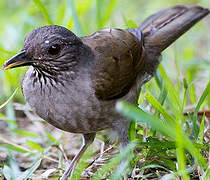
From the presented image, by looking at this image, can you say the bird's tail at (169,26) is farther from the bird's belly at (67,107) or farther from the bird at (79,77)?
the bird's belly at (67,107)

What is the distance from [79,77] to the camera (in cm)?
448

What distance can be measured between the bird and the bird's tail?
0.71 m

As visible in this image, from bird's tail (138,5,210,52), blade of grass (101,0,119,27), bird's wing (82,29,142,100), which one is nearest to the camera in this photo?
bird's wing (82,29,142,100)

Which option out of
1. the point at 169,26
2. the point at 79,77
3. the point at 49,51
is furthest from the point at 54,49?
the point at 169,26

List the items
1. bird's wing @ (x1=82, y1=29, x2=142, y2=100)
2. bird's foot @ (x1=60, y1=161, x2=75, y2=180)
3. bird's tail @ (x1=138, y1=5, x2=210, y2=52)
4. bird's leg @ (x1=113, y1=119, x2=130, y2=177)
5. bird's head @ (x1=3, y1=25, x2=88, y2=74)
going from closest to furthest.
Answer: bird's head @ (x1=3, y1=25, x2=88, y2=74)
bird's foot @ (x1=60, y1=161, x2=75, y2=180)
bird's wing @ (x1=82, y1=29, x2=142, y2=100)
bird's leg @ (x1=113, y1=119, x2=130, y2=177)
bird's tail @ (x1=138, y1=5, x2=210, y2=52)

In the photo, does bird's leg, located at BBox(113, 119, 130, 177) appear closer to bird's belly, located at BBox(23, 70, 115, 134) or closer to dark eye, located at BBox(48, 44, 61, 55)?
bird's belly, located at BBox(23, 70, 115, 134)

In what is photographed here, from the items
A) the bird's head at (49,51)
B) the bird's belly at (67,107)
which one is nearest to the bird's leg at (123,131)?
the bird's belly at (67,107)

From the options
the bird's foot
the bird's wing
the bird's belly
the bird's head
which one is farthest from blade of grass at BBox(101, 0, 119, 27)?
the bird's foot

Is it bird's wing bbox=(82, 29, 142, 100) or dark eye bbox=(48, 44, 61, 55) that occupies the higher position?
dark eye bbox=(48, 44, 61, 55)

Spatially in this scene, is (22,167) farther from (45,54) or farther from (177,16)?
(177,16)

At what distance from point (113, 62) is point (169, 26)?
1519 millimetres

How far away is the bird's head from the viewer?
415cm

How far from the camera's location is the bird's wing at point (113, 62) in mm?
4621

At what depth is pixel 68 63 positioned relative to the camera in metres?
4.44
